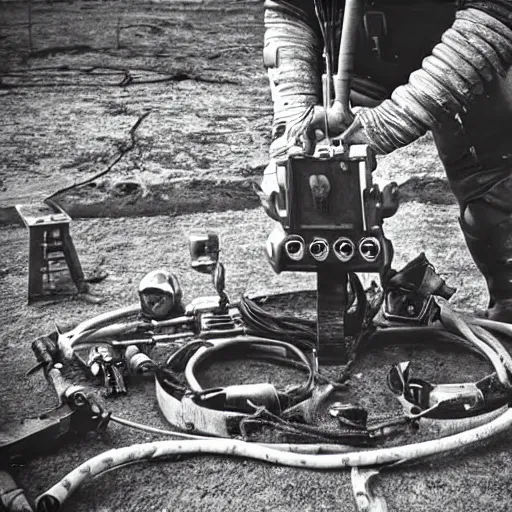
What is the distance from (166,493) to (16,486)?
0.32 meters

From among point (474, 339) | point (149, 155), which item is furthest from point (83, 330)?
point (149, 155)

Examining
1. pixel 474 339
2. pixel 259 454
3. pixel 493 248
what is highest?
→ pixel 493 248

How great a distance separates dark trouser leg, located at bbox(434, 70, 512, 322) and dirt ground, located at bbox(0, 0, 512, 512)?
0.89ft

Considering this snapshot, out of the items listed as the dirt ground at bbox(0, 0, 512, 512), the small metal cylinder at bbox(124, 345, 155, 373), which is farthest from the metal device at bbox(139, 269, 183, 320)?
the dirt ground at bbox(0, 0, 512, 512)

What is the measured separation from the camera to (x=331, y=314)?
234cm

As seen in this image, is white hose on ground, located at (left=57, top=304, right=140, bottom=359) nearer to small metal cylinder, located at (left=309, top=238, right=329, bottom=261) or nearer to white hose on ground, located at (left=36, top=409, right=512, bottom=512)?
white hose on ground, located at (left=36, top=409, right=512, bottom=512)

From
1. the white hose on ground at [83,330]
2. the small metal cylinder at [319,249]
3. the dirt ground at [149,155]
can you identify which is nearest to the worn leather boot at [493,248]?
the dirt ground at [149,155]

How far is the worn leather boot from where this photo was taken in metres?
2.72

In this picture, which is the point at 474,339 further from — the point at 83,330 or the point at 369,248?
the point at 83,330

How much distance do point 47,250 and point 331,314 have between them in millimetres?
1216

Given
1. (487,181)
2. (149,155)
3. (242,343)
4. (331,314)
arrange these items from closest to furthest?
1. (331,314)
2. (242,343)
3. (487,181)
4. (149,155)

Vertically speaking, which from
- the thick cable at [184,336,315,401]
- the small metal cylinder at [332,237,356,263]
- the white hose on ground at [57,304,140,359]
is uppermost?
the small metal cylinder at [332,237,356,263]

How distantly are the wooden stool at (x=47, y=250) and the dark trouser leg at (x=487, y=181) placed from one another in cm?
136

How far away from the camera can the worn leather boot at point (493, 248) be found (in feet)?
8.91
